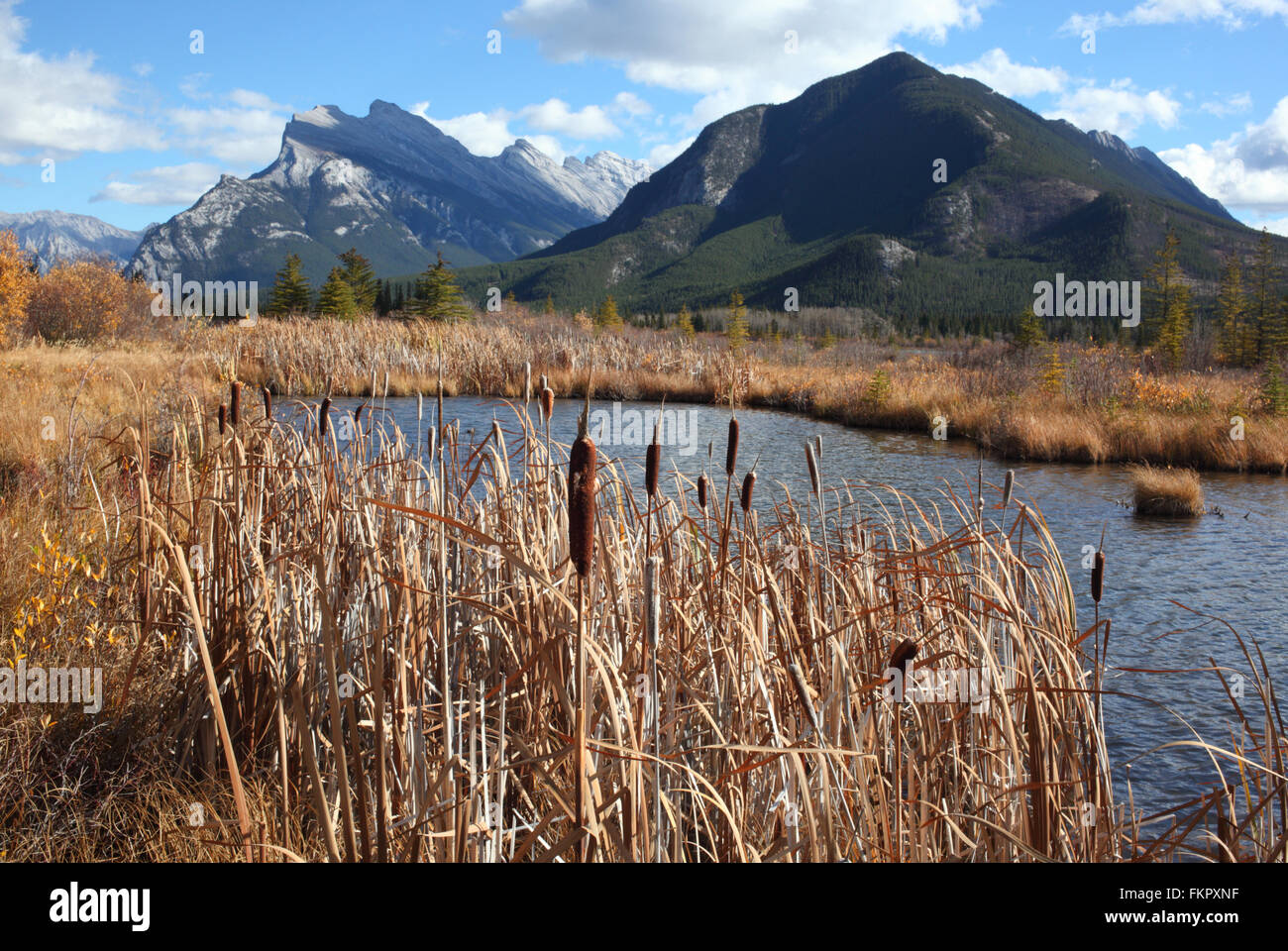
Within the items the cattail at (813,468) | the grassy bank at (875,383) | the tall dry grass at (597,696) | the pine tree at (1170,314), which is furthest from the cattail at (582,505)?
the pine tree at (1170,314)

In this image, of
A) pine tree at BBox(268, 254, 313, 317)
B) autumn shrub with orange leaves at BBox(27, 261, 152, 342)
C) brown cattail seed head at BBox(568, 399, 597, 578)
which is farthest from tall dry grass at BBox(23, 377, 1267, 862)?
pine tree at BBox(268, 254, 313, 317)

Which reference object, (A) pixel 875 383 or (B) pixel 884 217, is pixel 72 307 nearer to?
(A) pixel 875 383

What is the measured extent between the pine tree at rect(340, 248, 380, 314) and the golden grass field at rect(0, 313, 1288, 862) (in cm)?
3343

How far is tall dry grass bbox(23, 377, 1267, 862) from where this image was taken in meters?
1.68

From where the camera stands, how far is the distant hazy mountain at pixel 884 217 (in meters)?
104

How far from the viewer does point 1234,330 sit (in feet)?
97.0

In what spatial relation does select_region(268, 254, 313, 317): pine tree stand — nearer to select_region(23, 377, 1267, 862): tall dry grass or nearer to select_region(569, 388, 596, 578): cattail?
select_region(23, 377, 1267, 862): tall dry grass

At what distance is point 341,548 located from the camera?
8.89ft

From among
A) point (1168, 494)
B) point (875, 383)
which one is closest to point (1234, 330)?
point (875, 383)

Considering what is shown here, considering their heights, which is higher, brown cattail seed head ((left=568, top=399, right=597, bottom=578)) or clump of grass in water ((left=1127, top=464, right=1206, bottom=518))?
brown cattail seed head ((left=568, top=399, right=597, bottom=578))

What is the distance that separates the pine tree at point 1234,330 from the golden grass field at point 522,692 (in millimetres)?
29657

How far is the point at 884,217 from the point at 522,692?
6063 inches

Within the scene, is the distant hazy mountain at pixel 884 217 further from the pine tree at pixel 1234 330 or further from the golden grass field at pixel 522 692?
the golden grass field at pixel 522 692
